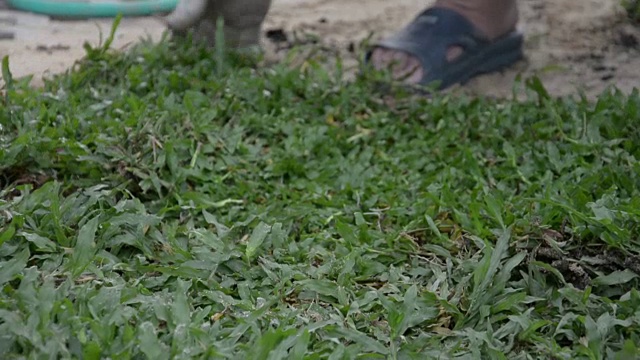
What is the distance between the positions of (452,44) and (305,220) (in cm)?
136

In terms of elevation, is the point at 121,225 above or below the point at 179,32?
below

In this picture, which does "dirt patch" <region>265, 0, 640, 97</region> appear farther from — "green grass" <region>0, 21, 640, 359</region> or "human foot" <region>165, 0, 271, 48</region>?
"green grass" <region>0, 21, 640, 359</region>

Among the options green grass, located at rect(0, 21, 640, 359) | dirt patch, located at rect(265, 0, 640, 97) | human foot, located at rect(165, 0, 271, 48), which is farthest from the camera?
dirt patch, located at rect(265, 0, 640, 97)

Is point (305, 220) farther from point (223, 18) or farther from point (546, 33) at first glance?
point (546, 33)

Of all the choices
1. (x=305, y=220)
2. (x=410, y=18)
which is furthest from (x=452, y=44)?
(x=305, y=220)

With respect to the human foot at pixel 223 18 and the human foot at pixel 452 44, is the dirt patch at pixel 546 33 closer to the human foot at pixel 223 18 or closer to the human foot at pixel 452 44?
the human foot at pixel 452 44

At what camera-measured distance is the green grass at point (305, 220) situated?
1.61 meters

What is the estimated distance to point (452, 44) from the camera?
10.6ft

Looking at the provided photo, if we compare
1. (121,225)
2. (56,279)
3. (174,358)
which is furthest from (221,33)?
(174,358)

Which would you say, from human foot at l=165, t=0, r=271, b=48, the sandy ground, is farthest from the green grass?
the sandy ground

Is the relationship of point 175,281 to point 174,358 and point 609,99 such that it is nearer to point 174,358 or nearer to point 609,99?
point 174,358

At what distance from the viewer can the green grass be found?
1.61 meters

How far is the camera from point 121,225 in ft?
6.40

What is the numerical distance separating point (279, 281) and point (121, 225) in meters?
0.39
